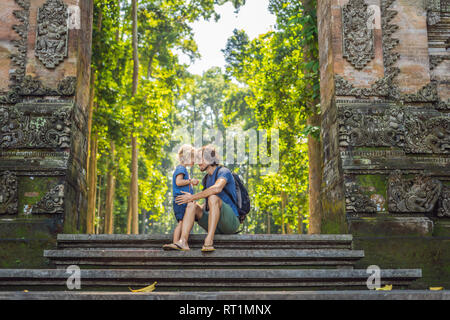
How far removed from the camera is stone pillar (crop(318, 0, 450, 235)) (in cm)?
727

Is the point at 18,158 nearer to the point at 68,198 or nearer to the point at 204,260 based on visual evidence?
the point at 68,198

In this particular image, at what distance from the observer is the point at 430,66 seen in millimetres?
8242

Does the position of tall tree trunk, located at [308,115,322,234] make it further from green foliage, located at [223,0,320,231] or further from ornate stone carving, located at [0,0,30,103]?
ornate stone carving, located at [0,0,30,103]

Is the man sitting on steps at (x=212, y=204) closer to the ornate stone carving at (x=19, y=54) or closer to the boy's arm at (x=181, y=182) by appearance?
the boy's arm at (x=181, y=182)

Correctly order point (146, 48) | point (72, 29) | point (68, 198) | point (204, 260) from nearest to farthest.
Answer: point (204, 260) < point (68, 198) < point (72, 29) < point (146, 48)

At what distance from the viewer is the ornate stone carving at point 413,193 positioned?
7.25 meters

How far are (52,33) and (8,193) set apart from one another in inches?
102

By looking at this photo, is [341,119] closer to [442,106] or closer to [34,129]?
[442,106]

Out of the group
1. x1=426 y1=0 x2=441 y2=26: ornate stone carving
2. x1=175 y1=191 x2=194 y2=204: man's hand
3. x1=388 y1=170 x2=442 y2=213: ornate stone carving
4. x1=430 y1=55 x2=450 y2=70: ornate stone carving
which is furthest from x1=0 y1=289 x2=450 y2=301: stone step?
x1=426 y1=0 x2=441 y2=26: ornate stone carving

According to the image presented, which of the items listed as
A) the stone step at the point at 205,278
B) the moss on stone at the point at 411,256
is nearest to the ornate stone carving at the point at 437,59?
the moss on stone at the point at 411,256

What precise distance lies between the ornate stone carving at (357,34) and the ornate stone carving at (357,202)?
2049 millimetres

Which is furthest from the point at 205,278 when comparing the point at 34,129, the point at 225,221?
the point at 34,129

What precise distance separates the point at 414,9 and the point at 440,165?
2.64 m

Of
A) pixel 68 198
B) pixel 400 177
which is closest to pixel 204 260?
pixel 68 198
